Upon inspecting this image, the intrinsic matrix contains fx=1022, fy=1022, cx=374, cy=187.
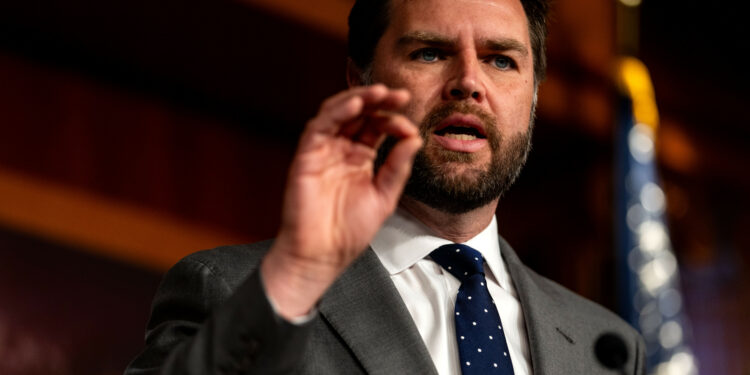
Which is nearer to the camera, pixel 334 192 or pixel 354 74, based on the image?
pixel 334 192

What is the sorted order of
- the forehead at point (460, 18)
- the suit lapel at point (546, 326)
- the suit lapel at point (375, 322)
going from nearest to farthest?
1. the suit lapel at point (375, 322)
2. the suit lapel at point (546, 326)
3. the forehead at point (460, 18)

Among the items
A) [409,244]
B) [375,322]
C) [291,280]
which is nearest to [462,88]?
[409,244]

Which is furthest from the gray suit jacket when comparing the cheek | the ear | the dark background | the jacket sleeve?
the dark background

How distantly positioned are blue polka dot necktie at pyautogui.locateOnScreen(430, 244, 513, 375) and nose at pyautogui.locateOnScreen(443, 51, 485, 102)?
20cm

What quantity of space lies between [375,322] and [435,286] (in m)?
0.13

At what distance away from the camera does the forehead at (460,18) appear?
140 centimetres

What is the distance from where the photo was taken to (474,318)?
1266mm

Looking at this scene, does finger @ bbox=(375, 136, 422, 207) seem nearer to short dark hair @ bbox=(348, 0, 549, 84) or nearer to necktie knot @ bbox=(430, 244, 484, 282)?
necktie knot @ bbox=(430, 244, 484, 282)

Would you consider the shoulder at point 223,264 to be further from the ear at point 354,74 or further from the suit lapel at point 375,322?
the ear at point 354,74

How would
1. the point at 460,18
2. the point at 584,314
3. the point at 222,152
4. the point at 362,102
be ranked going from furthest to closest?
the point at 222,152 < the point at 584,314 < the point at 460,18 < the point at 362,102

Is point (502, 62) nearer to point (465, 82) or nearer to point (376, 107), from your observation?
point (465, 82)

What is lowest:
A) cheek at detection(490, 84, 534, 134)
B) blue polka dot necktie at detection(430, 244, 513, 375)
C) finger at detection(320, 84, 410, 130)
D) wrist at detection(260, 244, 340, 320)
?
blue polka dot necktie at detection(430, 244, 513, 375)

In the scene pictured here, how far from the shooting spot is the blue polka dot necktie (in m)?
1.22

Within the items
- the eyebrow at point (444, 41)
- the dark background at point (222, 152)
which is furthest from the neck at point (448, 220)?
the dark background at point (222, 152)
